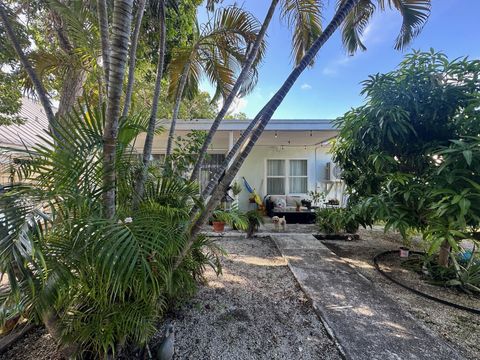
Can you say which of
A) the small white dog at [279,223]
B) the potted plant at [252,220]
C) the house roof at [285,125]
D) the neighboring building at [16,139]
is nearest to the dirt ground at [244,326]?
the neighboring building at [16,139]

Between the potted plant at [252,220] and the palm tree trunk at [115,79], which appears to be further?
the potted plant at [252,220]

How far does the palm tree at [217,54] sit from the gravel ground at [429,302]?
11.8ft

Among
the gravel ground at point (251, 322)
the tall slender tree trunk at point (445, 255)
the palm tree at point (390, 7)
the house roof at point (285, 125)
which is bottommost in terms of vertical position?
the gravel ground at point (251, 322)

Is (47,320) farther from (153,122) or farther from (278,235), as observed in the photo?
(278,235)

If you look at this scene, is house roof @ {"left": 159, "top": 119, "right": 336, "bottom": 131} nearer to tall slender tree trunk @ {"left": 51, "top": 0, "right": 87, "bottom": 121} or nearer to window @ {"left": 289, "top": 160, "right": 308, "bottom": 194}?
tall slender tree trunk @ {"left": 51, "top": 0, "right": 87, "bottom": 121}

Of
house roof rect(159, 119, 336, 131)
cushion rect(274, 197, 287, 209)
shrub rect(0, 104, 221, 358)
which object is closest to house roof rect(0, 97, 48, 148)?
house roof rect(159, 119, 336, 131)

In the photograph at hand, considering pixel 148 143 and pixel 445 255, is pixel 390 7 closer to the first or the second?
pixel 148 143

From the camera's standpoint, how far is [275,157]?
891 centimetres

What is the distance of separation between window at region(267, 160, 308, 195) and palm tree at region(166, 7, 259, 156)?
5.72 m

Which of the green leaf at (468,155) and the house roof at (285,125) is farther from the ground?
the house roof at (285,125)

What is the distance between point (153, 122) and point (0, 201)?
133 centimetres

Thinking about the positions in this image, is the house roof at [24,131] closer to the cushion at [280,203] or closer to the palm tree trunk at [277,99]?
the palm tree trunk at [277,99]

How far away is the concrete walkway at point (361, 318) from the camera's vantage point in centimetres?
185

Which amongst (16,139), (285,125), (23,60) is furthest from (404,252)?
(16,139)
